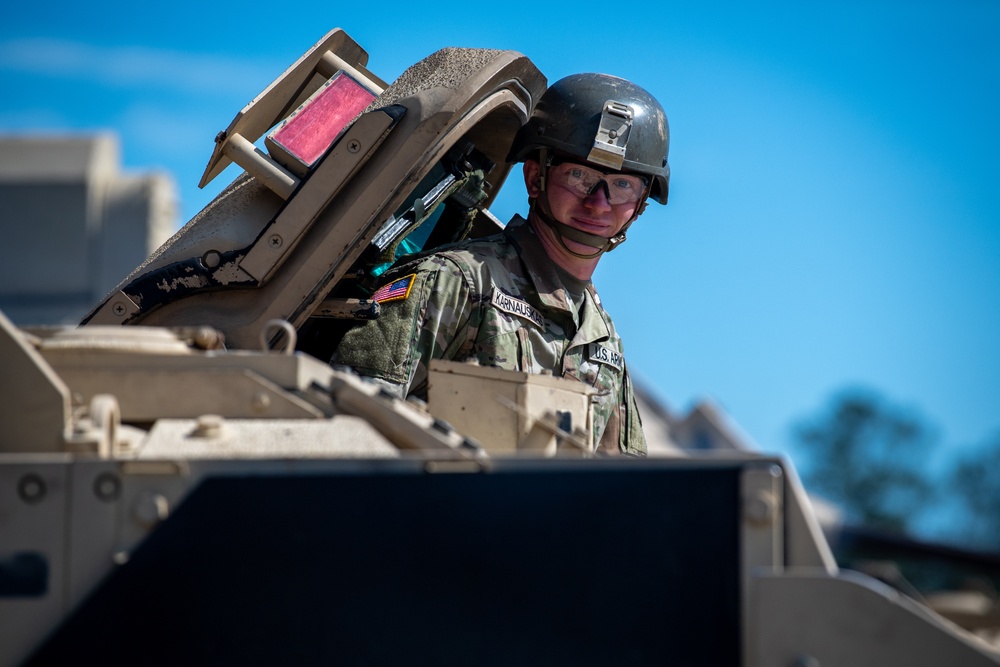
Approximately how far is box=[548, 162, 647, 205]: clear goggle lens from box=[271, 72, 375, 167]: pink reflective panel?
95 centimetres

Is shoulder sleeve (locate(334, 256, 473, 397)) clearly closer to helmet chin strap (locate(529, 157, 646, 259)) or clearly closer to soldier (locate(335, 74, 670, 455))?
soldier (locate(335, 74, 670, 455))

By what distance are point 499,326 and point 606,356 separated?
64 centimetres

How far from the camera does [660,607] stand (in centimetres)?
289

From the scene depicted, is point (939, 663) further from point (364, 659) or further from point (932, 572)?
point (932, 572)

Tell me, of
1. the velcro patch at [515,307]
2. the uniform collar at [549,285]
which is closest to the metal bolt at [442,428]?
the velcro patch at [515,307]

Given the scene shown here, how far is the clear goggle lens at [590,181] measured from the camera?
20.2ft

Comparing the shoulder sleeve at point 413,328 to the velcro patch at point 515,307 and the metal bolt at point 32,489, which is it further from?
the metal bolt at point 32,489

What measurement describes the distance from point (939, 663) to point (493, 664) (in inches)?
A: 33.2

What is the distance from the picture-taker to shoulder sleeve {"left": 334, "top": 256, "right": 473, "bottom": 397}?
534 centimetres

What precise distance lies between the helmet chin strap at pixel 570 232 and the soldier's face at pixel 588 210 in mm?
18

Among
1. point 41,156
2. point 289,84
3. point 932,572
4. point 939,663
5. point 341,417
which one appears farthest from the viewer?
point 932,572

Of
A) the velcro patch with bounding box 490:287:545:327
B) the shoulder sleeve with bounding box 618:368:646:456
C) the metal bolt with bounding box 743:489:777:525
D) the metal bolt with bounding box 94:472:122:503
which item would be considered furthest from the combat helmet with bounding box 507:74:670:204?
the metal bolt with bounding box 94:472:122:503

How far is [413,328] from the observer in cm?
543

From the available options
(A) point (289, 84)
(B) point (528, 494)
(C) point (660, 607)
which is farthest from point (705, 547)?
(A) point (289, 84)
